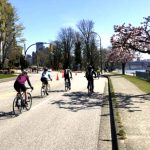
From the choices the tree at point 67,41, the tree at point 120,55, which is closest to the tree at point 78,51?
the tree at point 67,41

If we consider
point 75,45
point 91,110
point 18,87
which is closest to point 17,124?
point 18,87

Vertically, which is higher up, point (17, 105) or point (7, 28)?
point (7, 28)

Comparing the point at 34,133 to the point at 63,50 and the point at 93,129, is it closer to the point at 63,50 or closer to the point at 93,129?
the point at 93,129

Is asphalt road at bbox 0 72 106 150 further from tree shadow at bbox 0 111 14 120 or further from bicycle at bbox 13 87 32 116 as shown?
bicycle at bbox 13 87 32 116

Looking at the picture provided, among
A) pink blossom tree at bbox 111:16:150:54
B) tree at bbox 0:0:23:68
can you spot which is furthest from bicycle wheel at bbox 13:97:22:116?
A: tree at bbox 0:0:23:68

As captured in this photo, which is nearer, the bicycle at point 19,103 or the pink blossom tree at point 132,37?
the bicycle at point 19,103

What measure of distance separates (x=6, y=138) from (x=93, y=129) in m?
2.79

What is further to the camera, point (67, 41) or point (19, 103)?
point (67, 41)

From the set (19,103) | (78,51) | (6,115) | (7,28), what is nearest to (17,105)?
(19,103)

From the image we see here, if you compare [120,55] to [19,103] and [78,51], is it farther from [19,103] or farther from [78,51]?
[78,51]

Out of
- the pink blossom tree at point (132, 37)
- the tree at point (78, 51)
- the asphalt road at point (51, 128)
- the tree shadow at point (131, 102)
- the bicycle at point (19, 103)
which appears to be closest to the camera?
the asphalt road at point (51, 128)

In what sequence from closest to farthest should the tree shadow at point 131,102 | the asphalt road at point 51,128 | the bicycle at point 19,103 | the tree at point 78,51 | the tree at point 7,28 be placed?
the asphalt road at point 51,128, the bicycle at point 19,103, the tree shadow at point 131,102, the tree at point 7,28, the tree at point 78,51

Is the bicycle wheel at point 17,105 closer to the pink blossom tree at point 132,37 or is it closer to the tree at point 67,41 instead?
the pink blossom tree at point 132,37

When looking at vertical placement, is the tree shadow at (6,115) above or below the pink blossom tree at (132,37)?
below
